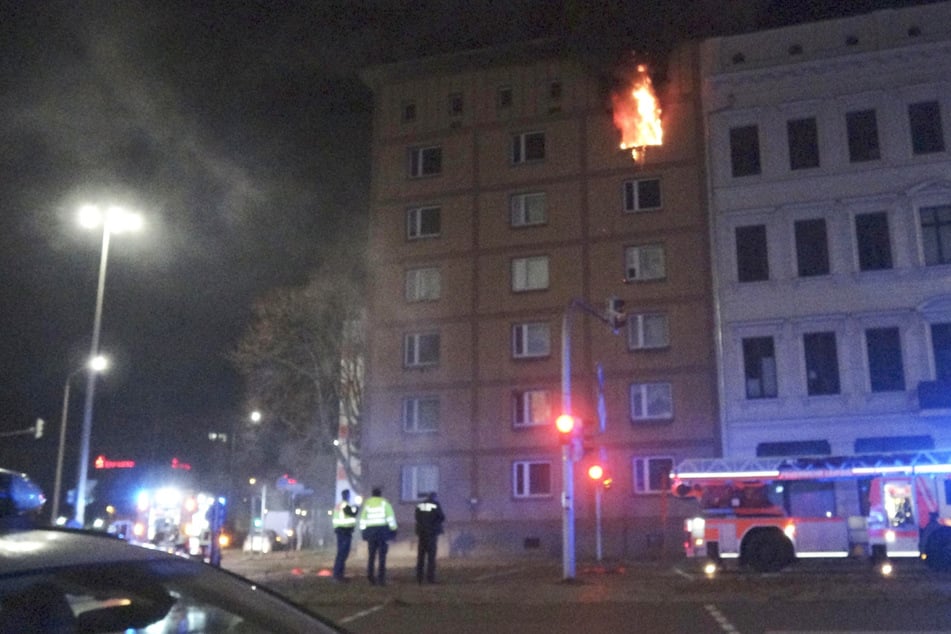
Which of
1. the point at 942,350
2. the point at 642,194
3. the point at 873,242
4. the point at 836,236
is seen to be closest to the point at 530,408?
the point at 642,194

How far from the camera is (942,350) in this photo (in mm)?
31172

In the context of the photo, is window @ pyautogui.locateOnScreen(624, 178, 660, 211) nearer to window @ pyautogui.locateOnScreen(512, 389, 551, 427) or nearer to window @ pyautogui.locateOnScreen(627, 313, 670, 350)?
window @ pyautogui.locateOnScreen(627, 313, 670, 350)

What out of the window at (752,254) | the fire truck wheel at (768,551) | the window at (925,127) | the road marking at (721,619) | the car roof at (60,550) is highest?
the window at (925,127)

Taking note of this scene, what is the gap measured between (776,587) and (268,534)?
25.9 meters

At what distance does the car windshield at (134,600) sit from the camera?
2.81m

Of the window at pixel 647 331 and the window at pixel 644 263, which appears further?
the window at pixel 644 263

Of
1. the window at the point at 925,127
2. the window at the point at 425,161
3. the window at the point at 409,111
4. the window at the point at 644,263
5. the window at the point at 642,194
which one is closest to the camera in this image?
the window at the point at 925,127

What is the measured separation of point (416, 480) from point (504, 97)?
50.5ft

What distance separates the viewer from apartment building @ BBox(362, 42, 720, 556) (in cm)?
3422

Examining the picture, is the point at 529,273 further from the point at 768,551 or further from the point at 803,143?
the point at 768,551

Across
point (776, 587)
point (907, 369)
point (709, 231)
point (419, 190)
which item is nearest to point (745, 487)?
point (776, 587)

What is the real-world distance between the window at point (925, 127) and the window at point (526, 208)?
13.0 metres

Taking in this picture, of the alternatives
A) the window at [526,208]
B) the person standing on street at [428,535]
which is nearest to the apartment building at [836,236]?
the window at [526,208]

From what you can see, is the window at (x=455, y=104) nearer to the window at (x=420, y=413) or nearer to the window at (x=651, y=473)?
the window at (x=420, y=413)
